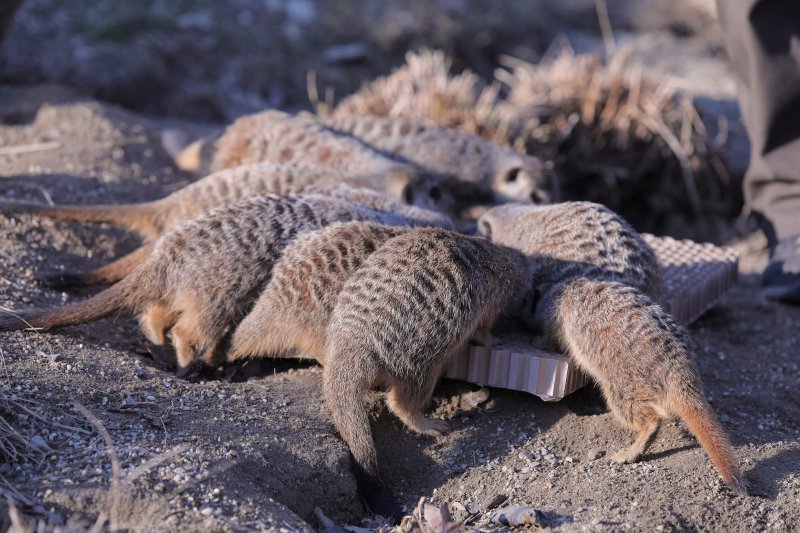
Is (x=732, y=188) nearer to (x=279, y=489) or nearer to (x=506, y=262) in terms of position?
(x=506, y=262)

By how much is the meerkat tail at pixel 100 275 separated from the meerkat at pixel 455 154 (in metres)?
1.67

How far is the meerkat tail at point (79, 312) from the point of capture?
106 inches

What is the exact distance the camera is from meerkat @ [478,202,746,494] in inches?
92.7

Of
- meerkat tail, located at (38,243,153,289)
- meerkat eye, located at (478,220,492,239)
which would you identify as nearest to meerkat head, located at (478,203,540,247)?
meerkat eye, located at (478,220,492,239)

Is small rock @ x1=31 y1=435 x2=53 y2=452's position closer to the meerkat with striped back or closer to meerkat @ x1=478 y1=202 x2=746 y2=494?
the meerkat with striped back

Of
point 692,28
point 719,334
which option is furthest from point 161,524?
point 692,28

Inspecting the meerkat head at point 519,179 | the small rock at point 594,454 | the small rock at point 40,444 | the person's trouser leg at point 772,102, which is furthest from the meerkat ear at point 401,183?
→ the small rock at point 40,444

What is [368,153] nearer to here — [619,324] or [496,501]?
[619,324]

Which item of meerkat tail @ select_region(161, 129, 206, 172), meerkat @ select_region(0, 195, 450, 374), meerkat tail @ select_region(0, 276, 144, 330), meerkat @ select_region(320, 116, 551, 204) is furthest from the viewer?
meerkat @ select_region(320, 116, 551, 204)

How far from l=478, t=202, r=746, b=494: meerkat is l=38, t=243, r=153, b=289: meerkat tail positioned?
135cm

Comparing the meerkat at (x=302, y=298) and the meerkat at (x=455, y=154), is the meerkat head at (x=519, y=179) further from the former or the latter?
the meerkat at (x=302, y=298)

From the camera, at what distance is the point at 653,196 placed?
212 inches

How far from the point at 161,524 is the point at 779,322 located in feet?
9.15

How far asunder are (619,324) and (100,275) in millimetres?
1786
